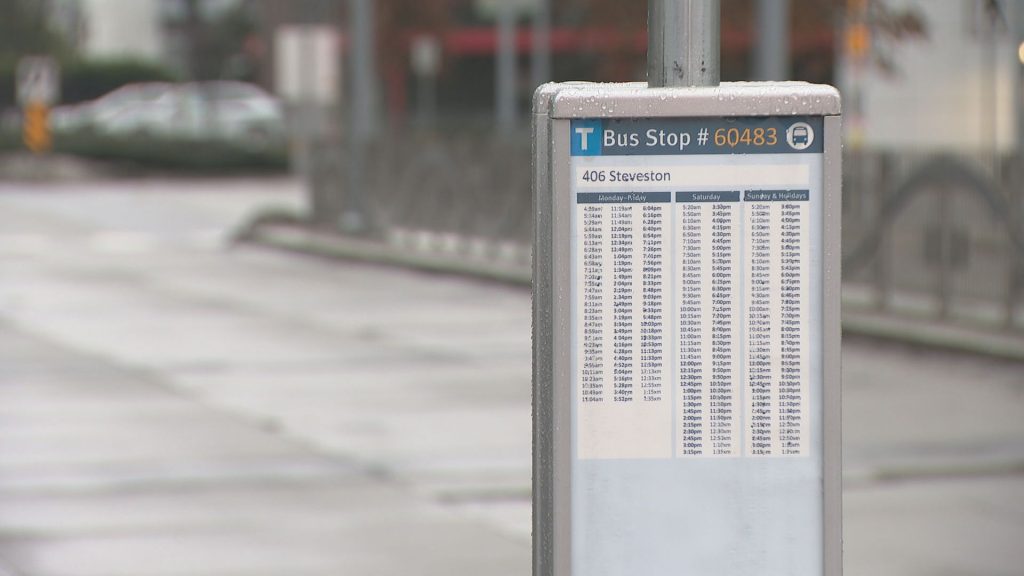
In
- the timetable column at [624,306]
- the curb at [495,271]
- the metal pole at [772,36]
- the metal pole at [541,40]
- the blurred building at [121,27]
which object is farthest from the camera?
the blurred building at [121,27]

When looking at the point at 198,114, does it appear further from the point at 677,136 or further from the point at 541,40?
the point at 677,136

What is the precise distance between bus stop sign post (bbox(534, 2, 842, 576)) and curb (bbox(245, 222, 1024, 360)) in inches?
377

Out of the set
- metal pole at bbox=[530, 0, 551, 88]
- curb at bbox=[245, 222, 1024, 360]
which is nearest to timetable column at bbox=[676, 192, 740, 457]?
curb at bbox=[245, 222, 1024, 360]

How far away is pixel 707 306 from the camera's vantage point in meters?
3.86

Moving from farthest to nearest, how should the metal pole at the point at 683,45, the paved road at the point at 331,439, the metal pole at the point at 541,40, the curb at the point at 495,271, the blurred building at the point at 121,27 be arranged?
the blurred building at the point at 121,27 → the metal pole at the point at 541,40 → the curb at the point at 495,271 → the paved road at the point at 331,439 → the metal pole at the point at 683,45

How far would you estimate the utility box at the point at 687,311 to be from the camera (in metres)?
3.85

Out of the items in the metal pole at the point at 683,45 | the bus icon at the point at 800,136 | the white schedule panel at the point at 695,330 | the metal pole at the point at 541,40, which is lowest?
the metal pole at the point at 541,40

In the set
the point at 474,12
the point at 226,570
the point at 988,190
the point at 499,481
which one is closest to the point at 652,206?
the point at 226,570

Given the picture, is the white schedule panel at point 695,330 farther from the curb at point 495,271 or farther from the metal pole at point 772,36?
the metal pole at point 772,36

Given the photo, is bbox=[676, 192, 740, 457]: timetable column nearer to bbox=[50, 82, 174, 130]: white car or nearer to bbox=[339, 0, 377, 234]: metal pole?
bbox=[339, 0, 377, 234]: metal pole

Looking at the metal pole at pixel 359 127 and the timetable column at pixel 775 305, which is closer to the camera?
the timetable column at pixel 775 305

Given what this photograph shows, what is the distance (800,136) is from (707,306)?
14.6 inches

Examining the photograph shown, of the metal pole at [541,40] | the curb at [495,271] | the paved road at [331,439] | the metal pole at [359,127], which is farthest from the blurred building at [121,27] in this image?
the paved road at [331,439]

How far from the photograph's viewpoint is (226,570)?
752 cm
